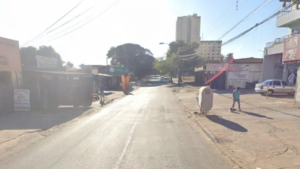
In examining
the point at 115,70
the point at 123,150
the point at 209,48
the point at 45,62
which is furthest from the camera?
the point at 115,70

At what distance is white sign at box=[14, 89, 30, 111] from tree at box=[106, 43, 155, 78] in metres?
52.3

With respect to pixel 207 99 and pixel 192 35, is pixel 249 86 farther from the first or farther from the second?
pixel 192 35

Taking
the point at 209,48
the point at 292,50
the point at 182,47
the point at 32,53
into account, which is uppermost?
the point at 182,47

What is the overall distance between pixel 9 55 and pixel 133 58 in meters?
54.2

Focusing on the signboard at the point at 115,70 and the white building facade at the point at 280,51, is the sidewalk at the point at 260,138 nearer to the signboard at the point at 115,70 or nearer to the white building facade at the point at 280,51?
the white building facade at the point at 280,51

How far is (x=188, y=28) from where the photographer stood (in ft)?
233

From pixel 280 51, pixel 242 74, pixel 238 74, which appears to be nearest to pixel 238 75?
pixel 238 74

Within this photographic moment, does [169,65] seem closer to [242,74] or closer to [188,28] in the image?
[242,74]

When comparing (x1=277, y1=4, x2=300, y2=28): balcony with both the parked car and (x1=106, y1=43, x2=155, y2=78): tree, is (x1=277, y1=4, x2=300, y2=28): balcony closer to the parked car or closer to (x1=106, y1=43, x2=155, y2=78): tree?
the parked car

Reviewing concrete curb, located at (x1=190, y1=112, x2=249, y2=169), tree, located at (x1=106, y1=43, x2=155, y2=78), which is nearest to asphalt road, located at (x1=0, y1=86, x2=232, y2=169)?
concrete curb, located at (x1=190, y1=112, x2=249, y2=169)

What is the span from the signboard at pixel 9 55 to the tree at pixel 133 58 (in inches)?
2023

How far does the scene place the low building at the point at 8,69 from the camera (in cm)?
1130

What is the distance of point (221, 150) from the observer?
542 cm

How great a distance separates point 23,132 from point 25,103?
198 inches
